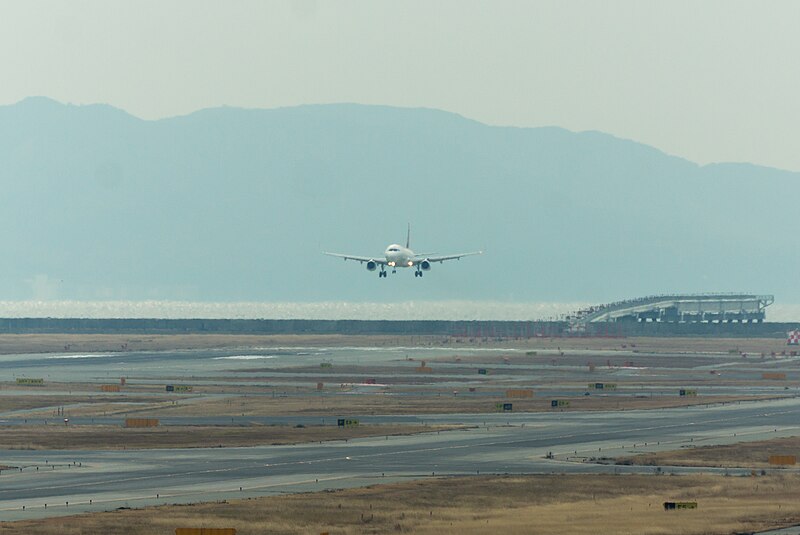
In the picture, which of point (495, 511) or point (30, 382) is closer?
point (495, 511)

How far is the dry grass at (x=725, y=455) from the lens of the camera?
82.4 m

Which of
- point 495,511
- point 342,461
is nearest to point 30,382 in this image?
point 342,461

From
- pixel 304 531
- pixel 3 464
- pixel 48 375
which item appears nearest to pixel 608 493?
pixel 304 531

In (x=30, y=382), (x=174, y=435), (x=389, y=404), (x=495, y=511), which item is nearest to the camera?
(x=495, y=511)

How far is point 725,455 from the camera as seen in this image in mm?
86188

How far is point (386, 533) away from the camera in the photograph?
58844 mm

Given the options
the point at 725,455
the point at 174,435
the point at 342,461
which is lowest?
the point at 342,461

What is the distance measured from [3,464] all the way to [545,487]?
2684 cm

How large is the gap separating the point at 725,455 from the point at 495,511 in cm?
2533

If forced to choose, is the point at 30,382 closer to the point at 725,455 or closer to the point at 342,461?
the point at 342,461

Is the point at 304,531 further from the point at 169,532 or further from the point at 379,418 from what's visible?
the point at 379,418

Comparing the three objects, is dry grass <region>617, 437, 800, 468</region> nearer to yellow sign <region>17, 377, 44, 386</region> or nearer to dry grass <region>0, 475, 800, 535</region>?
dry grass <region>0, 475, 800, 535</region>

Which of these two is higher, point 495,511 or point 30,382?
point 30,382

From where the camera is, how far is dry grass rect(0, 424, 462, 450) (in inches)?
3531
